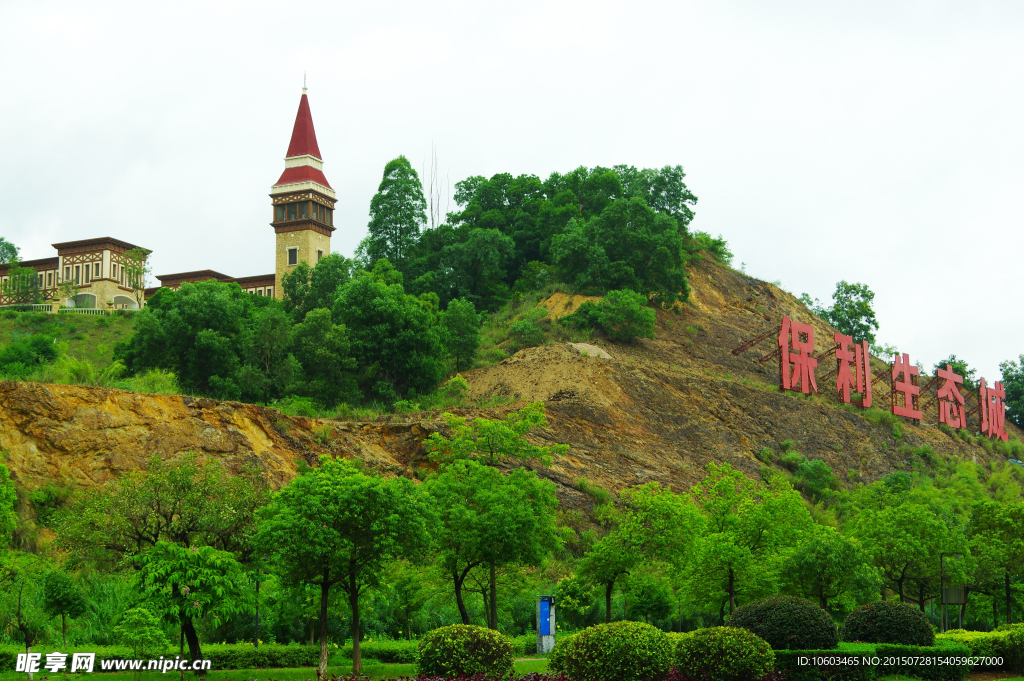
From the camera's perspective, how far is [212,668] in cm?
2128

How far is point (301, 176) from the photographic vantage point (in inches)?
2482

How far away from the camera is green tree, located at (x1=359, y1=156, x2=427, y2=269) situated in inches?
2362

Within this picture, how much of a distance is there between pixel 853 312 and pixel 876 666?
52781mm

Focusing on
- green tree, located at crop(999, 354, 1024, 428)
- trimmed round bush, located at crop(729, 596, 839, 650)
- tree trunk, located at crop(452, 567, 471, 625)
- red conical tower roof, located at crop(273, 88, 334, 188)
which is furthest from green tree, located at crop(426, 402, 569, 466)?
green tree, located at crop(999, 354, 1024, 428)

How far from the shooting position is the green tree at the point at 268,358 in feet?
136

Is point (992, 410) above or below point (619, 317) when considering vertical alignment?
below

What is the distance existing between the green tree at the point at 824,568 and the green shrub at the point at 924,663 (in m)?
6.02

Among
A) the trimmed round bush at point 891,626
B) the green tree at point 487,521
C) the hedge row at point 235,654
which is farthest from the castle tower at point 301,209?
the trimmed round bush at point 891,626

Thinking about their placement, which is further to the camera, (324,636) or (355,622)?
(355,622)

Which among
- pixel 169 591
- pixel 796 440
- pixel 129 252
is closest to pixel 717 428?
pixel 796 440

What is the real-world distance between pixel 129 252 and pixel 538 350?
1383 inches

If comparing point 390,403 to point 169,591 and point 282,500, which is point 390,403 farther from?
point 169,591

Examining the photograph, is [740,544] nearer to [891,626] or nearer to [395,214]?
[891,626]

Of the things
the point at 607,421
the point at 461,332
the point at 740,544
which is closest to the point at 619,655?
the point at 740,544
